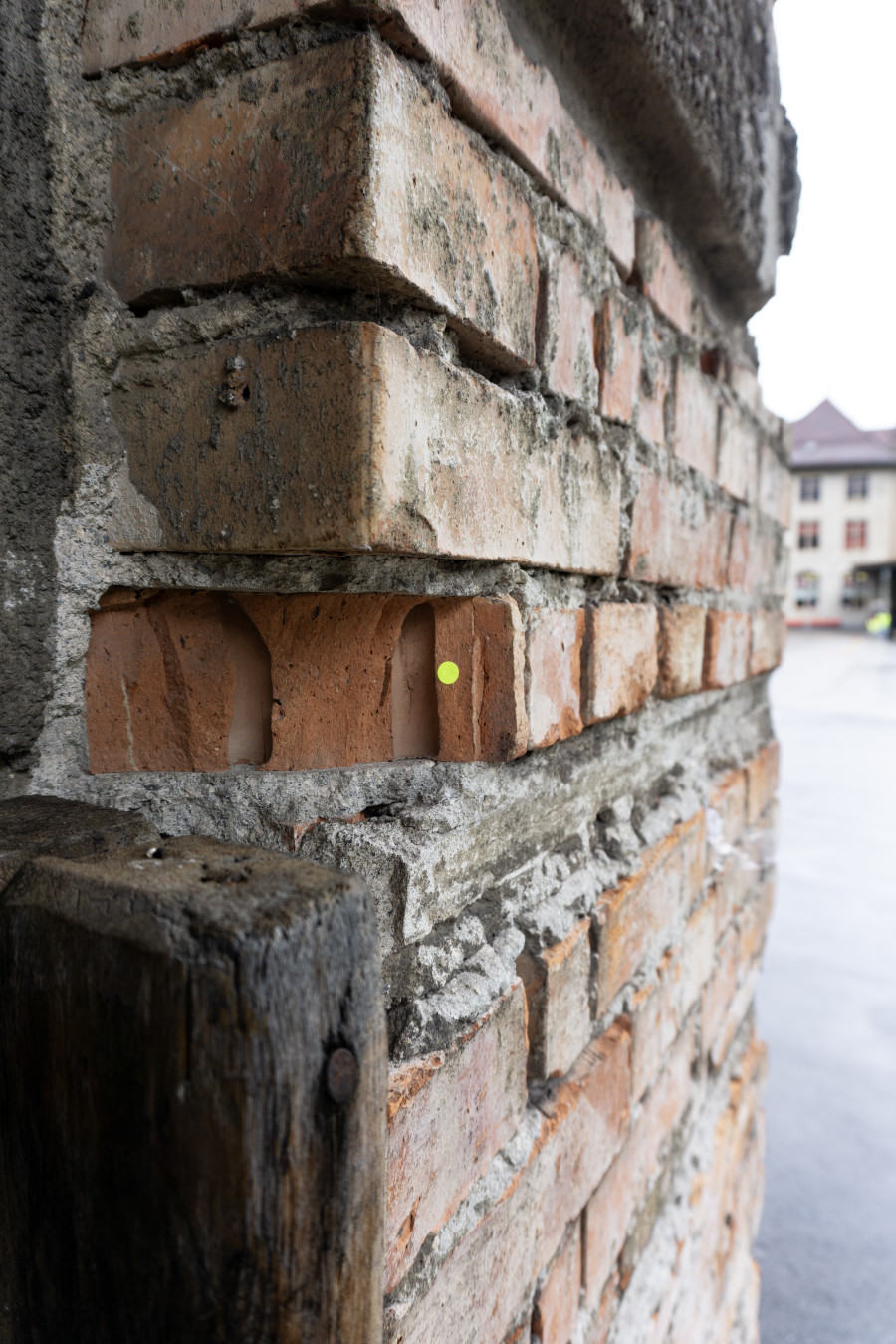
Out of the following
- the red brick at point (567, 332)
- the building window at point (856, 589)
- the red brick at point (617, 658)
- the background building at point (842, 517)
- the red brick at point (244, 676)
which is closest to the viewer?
the red brick at point (244, 676)

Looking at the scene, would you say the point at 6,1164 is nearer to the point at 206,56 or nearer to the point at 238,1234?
the point at 238,1234

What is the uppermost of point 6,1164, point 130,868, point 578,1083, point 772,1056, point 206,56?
point 206,56

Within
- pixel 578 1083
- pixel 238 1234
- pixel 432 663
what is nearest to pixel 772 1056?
pixel 578 1083

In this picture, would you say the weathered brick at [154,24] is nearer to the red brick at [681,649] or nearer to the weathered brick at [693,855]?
the red brick at [681,649]

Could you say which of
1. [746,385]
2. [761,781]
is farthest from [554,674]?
[761,781]

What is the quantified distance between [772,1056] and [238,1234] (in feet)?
9.36

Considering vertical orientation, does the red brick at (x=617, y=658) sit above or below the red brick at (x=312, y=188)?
below

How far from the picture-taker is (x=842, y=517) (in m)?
26.9

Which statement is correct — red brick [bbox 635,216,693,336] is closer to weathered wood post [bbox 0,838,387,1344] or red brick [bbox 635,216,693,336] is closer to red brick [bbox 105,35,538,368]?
red brick [bbox 105,35,538,368]

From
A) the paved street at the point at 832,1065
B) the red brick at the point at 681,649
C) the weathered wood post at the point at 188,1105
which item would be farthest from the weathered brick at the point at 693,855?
the paved street at the point at 832,1065

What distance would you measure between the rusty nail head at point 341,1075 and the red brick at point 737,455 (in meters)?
1.09

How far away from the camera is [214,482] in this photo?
0.50 meters

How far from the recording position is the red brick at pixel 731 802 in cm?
129

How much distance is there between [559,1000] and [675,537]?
0.58 m
